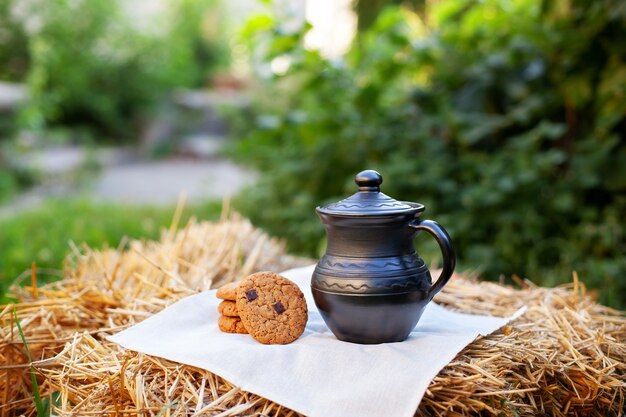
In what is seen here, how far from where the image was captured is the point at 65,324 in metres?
2.07

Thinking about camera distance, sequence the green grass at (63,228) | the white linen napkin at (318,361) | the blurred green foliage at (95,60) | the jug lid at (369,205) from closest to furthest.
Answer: the white linen napkin at (318,361), the jug lid at (369,205), the green grass at (63,228), the blurred green foliage at (95,60)

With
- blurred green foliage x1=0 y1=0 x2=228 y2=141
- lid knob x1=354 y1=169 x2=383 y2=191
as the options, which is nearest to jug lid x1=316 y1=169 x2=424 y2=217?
lid knob x1=354 y1=169 x2=383 y2=191

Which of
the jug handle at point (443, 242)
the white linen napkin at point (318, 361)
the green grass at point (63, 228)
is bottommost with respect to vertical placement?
the green grass at point (63, 228)

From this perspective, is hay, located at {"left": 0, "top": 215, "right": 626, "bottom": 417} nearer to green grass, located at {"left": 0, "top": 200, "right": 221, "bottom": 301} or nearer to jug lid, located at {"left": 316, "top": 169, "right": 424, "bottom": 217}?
jug lid, located at {"left": 316, "top": 169, "right": 424, "bottom": 217}

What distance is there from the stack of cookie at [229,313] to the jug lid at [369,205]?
1.04 ft

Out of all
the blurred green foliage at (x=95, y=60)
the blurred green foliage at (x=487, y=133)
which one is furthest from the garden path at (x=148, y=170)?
the blurred green foliage at (x=487, y=133)

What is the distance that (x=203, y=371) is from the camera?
1560 millimetres

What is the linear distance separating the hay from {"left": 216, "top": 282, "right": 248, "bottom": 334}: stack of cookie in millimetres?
185

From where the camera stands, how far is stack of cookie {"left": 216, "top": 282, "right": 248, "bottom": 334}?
1.73 metres

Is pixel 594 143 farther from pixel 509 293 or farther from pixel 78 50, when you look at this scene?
pixel 78 50

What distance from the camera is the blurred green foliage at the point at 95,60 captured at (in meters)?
9.29

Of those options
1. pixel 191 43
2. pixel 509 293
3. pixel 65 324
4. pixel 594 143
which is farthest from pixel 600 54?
pixel 191 43

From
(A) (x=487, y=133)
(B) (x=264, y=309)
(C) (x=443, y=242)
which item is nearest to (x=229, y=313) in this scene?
(B) (x=264, y=309)

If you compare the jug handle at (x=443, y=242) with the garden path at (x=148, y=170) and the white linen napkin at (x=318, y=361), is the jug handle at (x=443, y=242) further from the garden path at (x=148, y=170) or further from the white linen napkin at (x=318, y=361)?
the garden path at (x=148, y=170)
